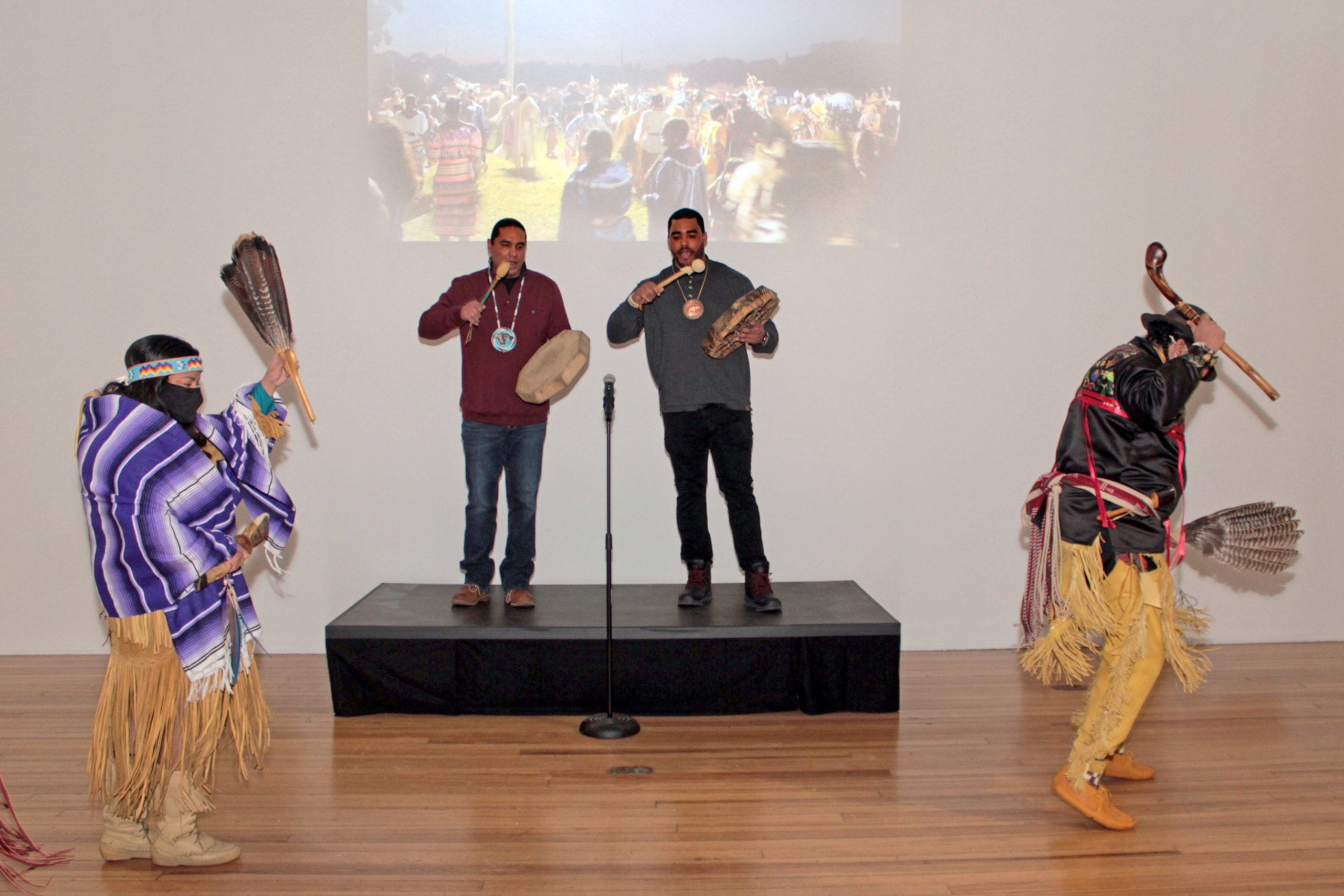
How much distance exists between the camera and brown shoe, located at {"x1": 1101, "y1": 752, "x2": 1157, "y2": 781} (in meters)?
3.31

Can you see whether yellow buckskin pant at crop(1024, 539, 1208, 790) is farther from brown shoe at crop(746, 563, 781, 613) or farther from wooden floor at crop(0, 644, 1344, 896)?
brown shoe at crop(746, 563, 781, 613)

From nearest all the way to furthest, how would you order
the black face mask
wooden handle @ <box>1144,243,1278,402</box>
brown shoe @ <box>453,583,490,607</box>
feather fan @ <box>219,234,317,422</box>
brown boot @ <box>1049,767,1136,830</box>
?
the black face mask, brown boot @ <box>1049,767,1136,830</box>, wooden handle @ <box>1144,243,1278,402</box>, feather fan @ <box>219,234,317,422</box>, brown shoe @ <box>453,583,490,607</box>

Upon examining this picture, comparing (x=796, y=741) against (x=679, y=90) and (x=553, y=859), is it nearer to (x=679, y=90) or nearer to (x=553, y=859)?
(x=553, y=859)

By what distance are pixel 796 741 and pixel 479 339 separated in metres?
1.92

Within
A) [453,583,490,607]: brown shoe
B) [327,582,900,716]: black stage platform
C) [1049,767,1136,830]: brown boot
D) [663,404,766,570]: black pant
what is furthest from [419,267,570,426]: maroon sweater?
[1049,767,1136,830]: brown boot

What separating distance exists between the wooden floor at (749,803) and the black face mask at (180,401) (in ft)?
3.85

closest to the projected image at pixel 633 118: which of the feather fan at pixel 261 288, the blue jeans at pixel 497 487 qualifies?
the blue jeans at pixel 497 487

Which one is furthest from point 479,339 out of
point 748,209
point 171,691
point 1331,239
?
point 1331,239

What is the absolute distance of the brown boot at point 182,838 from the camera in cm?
274

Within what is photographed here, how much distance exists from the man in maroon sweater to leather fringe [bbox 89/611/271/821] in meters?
1.49

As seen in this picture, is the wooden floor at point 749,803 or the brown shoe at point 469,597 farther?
the brown shoe at point 469,597

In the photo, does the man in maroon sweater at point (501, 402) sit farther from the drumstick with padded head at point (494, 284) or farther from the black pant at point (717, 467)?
the black pant at point (717, 467)

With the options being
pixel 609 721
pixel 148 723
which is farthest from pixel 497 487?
pixel 148 723

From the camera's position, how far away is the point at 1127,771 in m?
3.32
